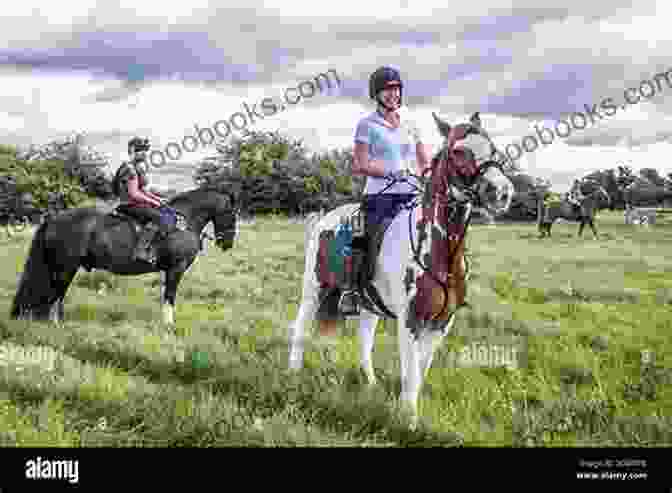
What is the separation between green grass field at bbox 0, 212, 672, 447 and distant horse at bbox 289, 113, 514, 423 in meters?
0.54

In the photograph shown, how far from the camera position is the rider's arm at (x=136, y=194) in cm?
693

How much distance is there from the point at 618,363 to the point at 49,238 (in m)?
6.06

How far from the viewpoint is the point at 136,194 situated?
6.98m

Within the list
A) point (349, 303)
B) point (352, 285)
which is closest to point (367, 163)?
point (352, 285)

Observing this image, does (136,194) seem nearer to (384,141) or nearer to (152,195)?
(152,195)

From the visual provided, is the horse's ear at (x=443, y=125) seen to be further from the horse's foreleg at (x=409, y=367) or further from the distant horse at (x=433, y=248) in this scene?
the horse's foreleg at (x=409, y=367)

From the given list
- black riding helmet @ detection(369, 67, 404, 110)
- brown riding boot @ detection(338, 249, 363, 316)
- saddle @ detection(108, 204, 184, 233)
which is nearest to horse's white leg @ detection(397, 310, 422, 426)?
brown riding boot @ detection(338, 249, 363, 316)

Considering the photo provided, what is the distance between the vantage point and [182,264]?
7539mm

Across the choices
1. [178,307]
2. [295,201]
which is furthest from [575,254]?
[178,307]

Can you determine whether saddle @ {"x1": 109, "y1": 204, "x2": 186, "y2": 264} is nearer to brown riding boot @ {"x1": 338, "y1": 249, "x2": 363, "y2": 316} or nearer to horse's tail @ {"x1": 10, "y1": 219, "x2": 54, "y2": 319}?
horse's tail @ {"x1": 10, "y1": 219, "x2": 54, "y2": 319}

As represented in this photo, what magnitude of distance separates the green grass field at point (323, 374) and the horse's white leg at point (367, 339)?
125 millimetres

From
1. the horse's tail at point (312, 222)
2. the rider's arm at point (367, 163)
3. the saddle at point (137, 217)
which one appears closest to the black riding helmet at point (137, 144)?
the saddle at point (137, 217)

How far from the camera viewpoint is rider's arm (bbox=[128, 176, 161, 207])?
22.7 ft

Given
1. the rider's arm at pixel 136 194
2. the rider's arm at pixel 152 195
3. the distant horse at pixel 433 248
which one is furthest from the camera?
the rider's arm at pixel 152 195
